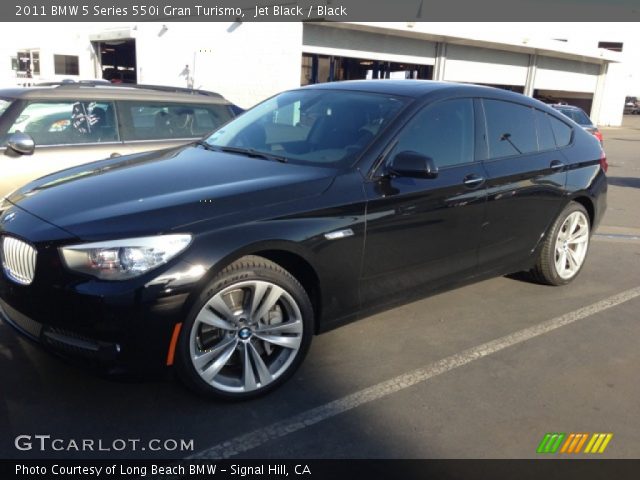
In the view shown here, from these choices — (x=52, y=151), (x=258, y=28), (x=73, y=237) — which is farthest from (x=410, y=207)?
(x=258, y=28)

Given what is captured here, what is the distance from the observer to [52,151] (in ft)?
18.0

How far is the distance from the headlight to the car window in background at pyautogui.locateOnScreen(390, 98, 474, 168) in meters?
1.65

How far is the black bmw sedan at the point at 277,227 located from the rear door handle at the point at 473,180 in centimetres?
1

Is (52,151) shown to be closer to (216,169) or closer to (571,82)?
(216,169)

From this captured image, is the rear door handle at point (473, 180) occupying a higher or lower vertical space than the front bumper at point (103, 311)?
higher

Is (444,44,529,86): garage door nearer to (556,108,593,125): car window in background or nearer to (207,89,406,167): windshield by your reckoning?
(556,108,593,125): car window in background

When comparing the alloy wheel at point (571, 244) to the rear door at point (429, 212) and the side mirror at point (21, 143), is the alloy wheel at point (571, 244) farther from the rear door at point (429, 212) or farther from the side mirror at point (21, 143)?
the side mirror at point (21, 143)

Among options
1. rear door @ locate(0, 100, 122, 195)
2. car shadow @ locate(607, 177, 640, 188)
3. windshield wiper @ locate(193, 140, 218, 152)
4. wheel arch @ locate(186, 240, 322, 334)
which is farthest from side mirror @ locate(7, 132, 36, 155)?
car shadow @ locate(607, 177, 640, 188)

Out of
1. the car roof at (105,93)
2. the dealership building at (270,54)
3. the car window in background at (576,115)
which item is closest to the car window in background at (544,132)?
the car roof at (105,93)

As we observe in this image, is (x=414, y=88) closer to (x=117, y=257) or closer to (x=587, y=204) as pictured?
(x=587, y=204)

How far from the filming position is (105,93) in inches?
231

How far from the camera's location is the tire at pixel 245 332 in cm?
295

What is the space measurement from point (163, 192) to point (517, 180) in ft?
8.63

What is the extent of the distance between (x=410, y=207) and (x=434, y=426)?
1.33 meters
